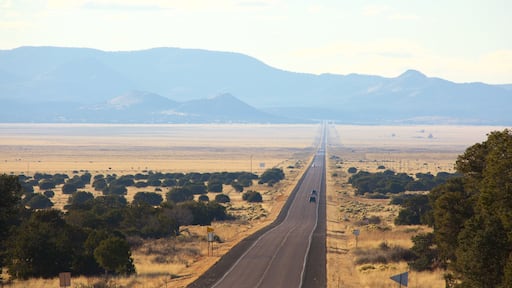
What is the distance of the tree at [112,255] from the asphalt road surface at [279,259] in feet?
12.8

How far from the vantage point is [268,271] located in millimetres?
38625

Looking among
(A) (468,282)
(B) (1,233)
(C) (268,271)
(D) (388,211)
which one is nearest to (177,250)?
(C) (268,271)

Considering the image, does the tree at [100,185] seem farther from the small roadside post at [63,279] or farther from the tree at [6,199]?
the small roadside post at [63,279]

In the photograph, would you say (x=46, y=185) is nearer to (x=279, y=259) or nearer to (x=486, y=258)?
(x=279, y=259)

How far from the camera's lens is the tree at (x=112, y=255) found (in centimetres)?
3691

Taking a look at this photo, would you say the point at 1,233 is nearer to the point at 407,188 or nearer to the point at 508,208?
the point at 508,208

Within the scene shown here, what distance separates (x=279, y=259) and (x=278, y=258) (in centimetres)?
38

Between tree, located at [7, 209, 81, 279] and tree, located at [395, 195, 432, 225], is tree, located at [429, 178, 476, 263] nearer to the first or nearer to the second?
tree, located at [7, 209, 81, 279]

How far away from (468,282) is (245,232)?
31.0 meters

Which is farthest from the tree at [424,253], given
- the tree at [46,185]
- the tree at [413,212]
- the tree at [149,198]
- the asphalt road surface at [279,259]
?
the tree at [46,185]

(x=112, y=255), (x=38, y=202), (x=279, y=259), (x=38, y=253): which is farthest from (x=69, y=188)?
(x=112, y=255)

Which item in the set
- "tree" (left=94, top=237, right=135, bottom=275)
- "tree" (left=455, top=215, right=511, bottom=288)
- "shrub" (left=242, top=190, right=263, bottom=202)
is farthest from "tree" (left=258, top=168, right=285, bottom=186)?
"tree" (left=455, top=215, right=511, bottom=288)

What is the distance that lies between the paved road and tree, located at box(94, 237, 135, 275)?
4.82m

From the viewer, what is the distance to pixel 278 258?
4347 centimetres
